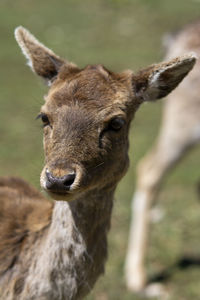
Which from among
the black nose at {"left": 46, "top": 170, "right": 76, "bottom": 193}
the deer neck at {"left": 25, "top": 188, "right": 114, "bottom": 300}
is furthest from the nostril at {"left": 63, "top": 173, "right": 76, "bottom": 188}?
the deer neck at {"left": 25, "top": 188, "right": 114, "bottom": 300}

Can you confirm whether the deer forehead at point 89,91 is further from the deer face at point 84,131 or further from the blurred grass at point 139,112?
the blurred grass at point 139,112

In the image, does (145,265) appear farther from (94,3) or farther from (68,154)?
(94,3)

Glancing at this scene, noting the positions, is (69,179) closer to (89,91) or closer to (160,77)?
(89,91)

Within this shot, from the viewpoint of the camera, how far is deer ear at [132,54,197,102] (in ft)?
12.0

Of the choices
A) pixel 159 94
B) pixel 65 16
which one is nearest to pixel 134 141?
pixel 159 94

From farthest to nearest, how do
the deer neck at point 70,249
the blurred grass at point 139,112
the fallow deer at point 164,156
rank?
the blurred grass at point 139,112 → the fallow deer at point 164,156 → the deer neck at point 70,249

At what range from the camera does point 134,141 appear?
1080 cm

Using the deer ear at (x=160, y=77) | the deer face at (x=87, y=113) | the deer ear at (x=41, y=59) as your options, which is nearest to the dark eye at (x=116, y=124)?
the deer face at (x=87, y=113)

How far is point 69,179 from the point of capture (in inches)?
117

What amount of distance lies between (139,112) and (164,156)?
7091 mm

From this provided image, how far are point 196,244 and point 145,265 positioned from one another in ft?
2.88

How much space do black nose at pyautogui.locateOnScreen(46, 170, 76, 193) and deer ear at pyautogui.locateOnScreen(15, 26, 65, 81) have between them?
1134 mm

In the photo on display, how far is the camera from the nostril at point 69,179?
296 cm

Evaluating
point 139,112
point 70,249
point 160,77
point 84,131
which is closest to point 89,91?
point 84,131
